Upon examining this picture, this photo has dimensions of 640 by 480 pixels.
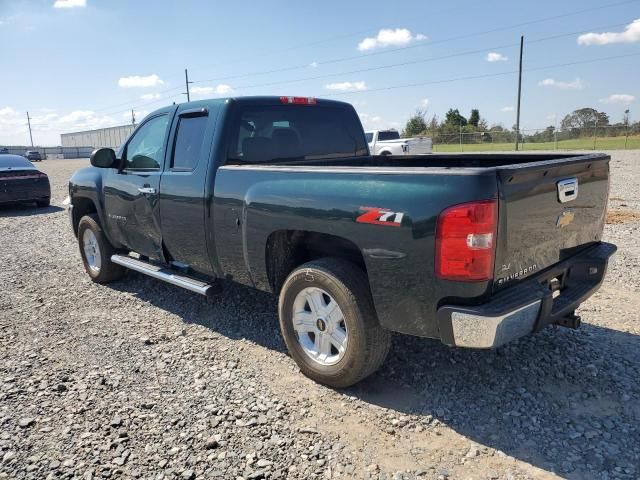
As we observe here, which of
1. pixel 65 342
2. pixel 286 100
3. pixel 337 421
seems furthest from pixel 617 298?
pixel 65 342

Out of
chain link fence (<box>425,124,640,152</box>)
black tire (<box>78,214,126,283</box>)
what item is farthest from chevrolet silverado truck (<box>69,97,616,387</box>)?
chain link fence (<box>425,124,640,152</box>)

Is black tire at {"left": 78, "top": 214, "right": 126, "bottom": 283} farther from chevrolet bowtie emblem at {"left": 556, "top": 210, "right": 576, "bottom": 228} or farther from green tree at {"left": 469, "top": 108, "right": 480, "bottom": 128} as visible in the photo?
green tree at {"left": 469, "top": 108, "right": 480, "bottom": 128}

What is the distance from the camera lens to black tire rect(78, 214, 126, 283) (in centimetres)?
582

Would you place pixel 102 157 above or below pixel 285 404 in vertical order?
above

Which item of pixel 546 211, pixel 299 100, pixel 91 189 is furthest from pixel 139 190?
pixel 546 211

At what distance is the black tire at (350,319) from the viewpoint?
123 inches

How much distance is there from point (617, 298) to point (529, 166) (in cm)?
292

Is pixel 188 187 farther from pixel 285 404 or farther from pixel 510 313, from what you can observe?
pixel 510 313

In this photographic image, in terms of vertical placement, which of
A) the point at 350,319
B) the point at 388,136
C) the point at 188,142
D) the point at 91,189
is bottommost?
the point at 350,319

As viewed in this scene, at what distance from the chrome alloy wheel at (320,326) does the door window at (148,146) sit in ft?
7.25

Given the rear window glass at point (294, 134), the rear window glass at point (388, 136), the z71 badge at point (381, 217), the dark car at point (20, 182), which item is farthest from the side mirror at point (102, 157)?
the rear window glass at point (388, 136)

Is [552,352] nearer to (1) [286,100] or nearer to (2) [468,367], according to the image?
(2) [468,367]

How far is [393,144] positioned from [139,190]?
1638 centimetres

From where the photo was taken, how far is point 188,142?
4.49 meters
